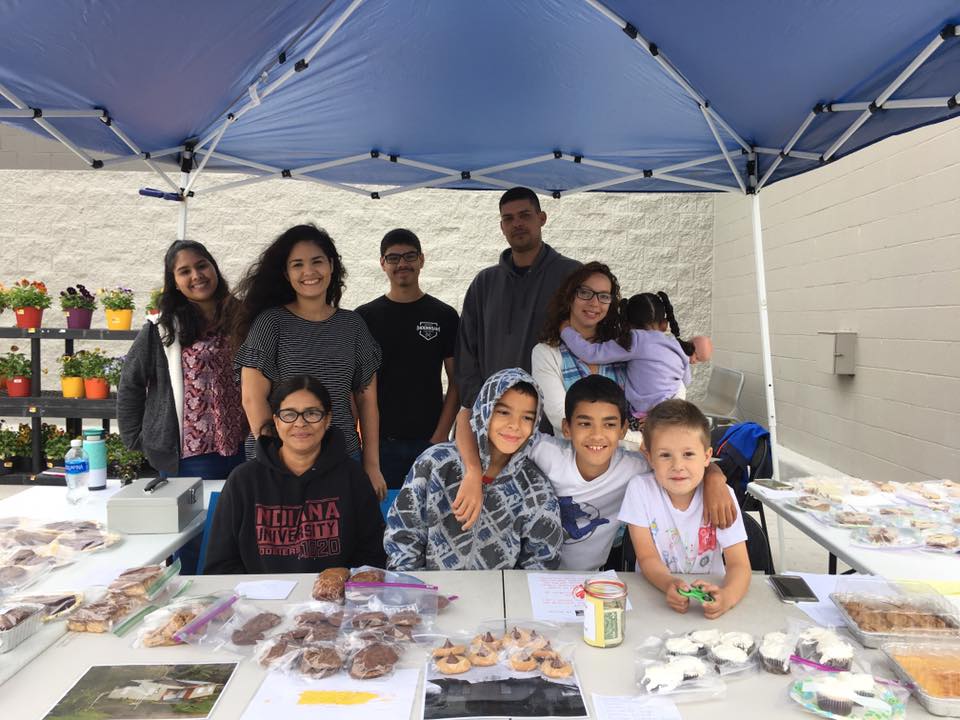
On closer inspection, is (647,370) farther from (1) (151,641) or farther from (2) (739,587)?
(1) (151,641)

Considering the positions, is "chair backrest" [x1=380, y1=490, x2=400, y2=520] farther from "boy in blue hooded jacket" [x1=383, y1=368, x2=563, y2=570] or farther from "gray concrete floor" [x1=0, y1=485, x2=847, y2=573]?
"gray concrete floor" [x1=0, y1=485, x2=847, y2=573]

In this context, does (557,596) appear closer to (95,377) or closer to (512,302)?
(512,302)

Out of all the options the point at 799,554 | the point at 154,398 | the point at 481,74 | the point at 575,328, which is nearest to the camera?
the point at 575,328

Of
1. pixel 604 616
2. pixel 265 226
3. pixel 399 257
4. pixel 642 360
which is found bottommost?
pixel 604 616

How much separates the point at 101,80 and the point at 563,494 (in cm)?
265

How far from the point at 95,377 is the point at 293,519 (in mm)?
4176

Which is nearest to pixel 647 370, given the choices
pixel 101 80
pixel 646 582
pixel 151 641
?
pixel 646 582

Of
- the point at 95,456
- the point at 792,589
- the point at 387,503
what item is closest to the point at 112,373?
the point at 95,456

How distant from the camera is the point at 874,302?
17.0ft

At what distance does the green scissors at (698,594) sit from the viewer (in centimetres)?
174

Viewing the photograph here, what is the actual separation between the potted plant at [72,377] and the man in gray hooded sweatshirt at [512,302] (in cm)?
369

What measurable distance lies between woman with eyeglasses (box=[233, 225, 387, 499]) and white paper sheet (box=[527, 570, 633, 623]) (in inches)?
46.0

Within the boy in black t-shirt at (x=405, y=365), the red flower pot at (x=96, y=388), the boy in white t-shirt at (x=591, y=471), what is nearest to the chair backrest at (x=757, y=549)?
the boy in white t-shirt at (x=591, y=471)

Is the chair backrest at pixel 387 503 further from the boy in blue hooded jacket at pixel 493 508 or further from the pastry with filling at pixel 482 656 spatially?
the pastry with filling at pixel 482 656
